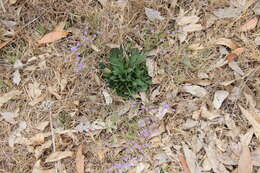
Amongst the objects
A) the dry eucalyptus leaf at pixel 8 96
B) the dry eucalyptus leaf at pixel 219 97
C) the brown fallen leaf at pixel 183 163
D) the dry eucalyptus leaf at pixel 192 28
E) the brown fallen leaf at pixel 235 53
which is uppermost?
the dry eucalyptus leaf at pixel 192 28

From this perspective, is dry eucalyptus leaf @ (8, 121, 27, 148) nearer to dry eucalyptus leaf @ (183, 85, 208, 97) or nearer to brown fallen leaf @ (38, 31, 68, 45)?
brown fallen leaf @ (38, 31, 68, 45)

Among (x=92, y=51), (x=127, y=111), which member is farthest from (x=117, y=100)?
(x=92, y=51)

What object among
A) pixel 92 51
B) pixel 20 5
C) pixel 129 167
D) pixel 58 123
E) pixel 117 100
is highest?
pixel 20 5

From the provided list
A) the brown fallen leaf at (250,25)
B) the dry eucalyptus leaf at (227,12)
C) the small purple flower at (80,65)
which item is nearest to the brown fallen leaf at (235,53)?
the brown fallen leaf at (250,25)

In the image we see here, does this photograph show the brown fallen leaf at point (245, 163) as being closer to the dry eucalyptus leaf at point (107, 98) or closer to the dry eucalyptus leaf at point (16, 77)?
the dry eucalyptus leaf at point (107, 98)

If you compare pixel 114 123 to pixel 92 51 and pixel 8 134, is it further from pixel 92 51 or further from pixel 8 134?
pixel 8 134

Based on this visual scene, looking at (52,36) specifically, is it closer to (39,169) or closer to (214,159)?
(39,169)
